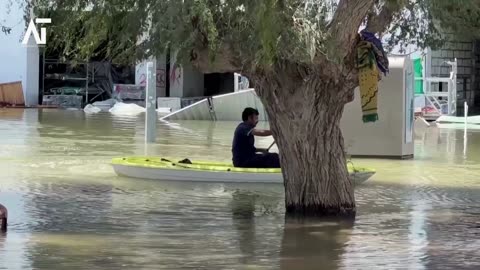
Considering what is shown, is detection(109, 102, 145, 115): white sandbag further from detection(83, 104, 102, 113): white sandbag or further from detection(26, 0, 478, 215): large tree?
detection(26, 0, 478, 215): large tree

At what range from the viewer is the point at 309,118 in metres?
10.1

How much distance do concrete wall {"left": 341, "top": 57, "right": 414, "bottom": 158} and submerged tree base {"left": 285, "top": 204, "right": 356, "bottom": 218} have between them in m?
7.73

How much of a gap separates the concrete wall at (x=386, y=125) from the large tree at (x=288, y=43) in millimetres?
7239

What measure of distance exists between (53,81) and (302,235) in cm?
3406

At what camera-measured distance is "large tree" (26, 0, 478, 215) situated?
27.3 feet

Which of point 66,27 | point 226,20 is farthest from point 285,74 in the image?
point 66,27

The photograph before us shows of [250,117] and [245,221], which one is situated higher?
[250,117]

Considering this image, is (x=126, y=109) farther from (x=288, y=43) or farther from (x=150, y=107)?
(x=288, y=43)

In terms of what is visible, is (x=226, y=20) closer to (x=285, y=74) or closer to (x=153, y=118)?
(x=285, y=74)

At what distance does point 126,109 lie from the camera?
1459 inches

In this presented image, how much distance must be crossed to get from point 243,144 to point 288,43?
16.1 ft

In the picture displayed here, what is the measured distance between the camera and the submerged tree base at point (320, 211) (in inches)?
414

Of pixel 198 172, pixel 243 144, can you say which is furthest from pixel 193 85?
pixel 243 144

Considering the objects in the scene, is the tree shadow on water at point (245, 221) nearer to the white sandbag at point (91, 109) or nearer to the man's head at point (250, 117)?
the man's head at point (250, 117)
